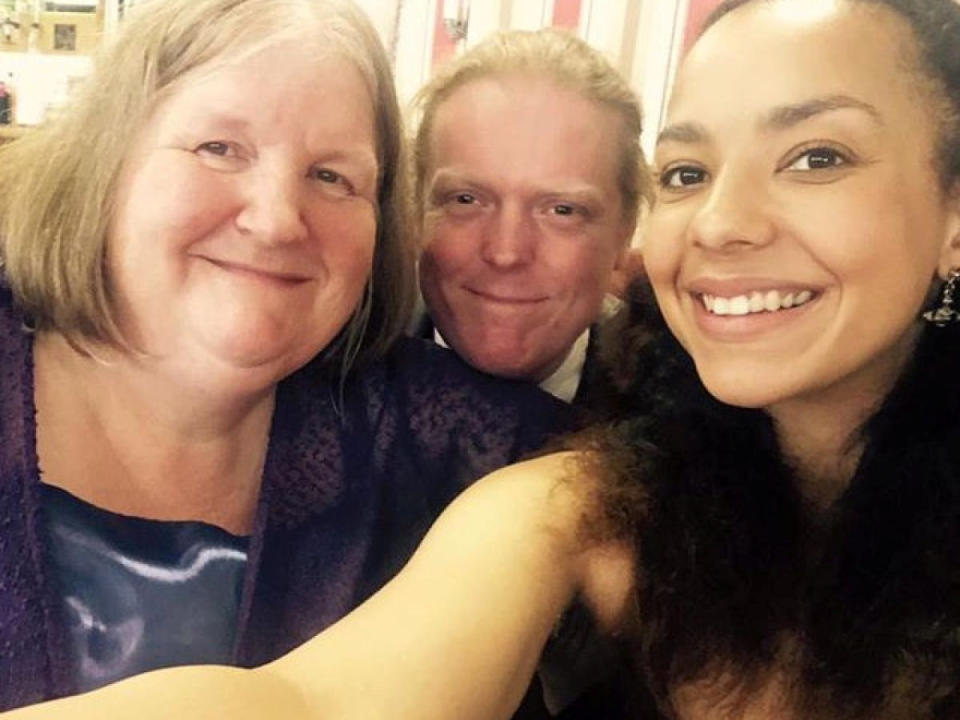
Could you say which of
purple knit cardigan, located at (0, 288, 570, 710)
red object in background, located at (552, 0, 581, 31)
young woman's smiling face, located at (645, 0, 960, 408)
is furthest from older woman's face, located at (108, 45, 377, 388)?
red object in background, located at (552, 0, 581, 31)

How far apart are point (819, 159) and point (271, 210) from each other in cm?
56

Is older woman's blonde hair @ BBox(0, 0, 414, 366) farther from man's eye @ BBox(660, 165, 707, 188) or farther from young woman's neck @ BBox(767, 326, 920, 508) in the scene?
young woman's neck @ BBox(767, 326, 920, 508)

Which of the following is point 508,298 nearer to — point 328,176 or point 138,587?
point 328,176

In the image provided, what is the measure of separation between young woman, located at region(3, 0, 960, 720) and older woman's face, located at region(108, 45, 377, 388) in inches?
12.3

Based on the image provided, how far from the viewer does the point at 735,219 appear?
3.16ft

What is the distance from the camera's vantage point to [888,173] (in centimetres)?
96

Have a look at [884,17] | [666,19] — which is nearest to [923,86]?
[884,17]

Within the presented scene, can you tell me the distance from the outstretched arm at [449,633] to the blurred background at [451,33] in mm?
1464

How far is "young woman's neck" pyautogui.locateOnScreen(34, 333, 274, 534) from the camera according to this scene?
1131mm

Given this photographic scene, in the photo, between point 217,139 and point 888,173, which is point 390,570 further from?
point 888,173

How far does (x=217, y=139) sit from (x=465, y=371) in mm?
447

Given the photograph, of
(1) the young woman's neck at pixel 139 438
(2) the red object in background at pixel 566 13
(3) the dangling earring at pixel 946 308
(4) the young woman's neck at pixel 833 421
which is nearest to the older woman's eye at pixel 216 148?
(1) the young woman's neck at pixel 139 438

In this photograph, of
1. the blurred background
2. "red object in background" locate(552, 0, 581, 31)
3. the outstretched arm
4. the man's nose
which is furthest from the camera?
"red object in background" locate(552, 0, 581, 31)

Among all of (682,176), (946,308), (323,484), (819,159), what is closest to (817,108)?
(819,159)
